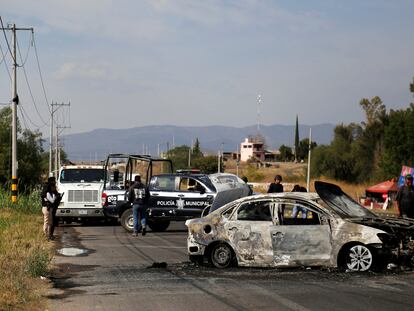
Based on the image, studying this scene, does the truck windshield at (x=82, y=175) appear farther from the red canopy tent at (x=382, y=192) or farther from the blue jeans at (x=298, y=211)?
the red canopy tent at (x=382, y=192)

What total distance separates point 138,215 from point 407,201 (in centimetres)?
857

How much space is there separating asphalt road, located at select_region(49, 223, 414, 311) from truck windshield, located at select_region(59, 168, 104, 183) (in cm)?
1356

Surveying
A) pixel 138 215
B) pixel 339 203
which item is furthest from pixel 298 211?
pixel 138 215

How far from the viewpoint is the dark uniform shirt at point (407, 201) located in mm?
17703

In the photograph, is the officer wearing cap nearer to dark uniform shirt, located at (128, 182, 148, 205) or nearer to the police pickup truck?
the police pickup truck

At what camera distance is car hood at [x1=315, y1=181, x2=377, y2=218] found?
44.0 feet

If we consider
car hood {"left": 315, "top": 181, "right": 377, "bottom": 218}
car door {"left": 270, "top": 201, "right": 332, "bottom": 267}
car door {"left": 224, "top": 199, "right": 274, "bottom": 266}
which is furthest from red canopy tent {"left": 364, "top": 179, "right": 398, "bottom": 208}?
car door {"left": 270, "top": 201, "right": 332, "bottom": 267}

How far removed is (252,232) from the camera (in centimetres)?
1348

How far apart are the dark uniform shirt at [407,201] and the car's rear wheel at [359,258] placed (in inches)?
216

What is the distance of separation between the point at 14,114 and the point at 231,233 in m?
26.8

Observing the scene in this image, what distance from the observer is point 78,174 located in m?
29.5

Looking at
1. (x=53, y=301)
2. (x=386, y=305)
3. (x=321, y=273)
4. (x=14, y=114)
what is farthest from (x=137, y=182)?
→ (x=14, y=114)

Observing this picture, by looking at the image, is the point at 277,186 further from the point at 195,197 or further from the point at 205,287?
the point at 205,287

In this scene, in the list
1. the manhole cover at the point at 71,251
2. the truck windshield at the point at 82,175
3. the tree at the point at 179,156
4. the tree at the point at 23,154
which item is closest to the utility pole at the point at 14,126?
the truck windshield at the point at 82,175
